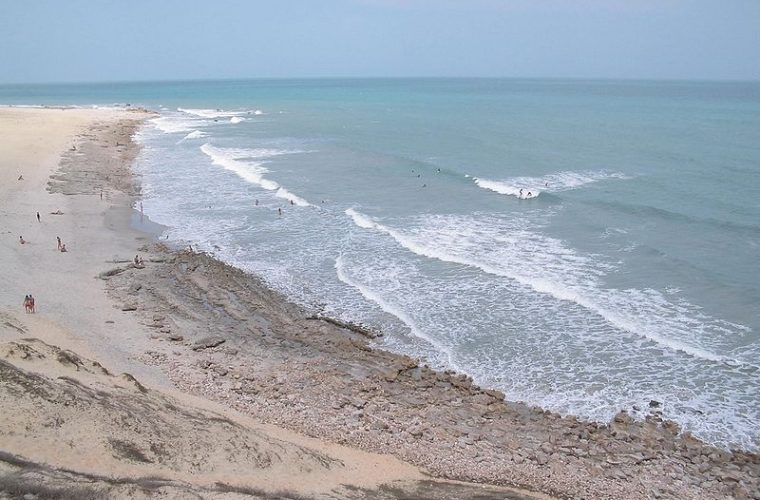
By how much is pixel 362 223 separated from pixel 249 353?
44.1ft

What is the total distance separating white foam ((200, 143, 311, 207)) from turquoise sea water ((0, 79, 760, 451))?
0.87ft

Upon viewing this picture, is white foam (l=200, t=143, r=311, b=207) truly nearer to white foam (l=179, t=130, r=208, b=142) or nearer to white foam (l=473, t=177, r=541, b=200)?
white foam (l=179, t=130, r=208, b=142)

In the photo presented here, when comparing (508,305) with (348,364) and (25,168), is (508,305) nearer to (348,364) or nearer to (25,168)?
(348,364)

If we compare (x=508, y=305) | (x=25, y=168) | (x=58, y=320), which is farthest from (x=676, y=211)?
(x=25, y=168)

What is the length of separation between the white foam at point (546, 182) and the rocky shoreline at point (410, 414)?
1965 cm

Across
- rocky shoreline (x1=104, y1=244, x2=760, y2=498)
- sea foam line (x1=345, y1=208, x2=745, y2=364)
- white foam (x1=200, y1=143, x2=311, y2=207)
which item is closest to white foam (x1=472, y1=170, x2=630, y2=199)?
sea foam line (x1=345, y1=208, x2=745, y2=364)

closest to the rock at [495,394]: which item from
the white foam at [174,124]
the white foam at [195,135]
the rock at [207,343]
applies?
the rock at [207,343]

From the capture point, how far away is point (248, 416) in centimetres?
1252

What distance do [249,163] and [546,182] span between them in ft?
71.9

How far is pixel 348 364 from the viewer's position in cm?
1521

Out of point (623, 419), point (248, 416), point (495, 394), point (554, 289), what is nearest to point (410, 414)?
point (495, 394)

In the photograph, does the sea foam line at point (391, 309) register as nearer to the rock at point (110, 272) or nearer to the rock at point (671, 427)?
the rock at point (671, 427)

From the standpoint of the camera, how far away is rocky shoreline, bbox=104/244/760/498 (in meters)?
11.2

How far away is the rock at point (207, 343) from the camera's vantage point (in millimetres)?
15800
